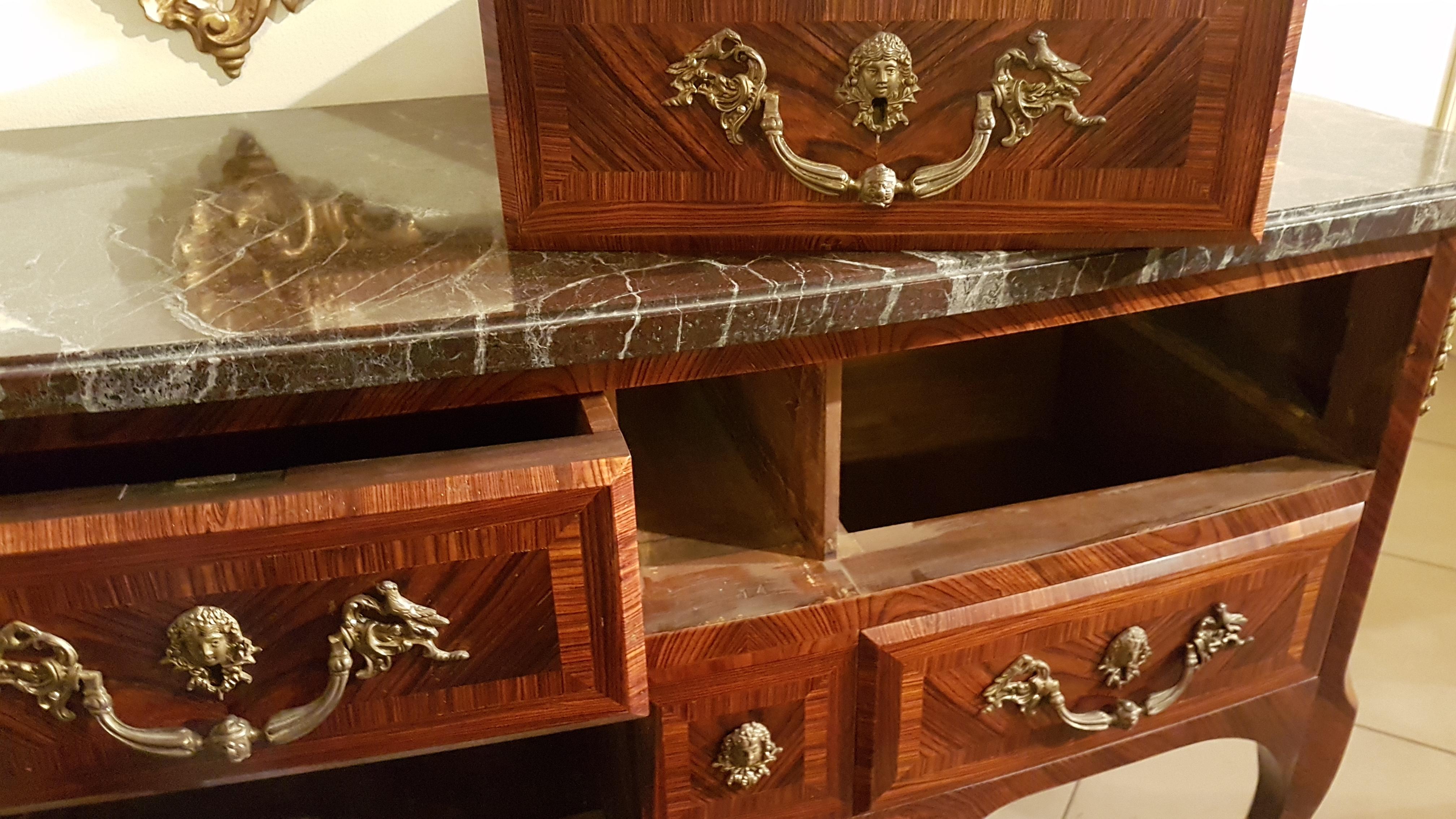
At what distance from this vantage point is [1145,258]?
0.54 meters

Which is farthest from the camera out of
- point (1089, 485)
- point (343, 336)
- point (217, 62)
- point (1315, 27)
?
point (1315, 27)

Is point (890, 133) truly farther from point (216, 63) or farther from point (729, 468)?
point (216, 63)

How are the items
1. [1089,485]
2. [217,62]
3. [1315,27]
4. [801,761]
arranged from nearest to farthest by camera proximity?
[801,761] < [217,62] < [1089,485] < [1315,27]

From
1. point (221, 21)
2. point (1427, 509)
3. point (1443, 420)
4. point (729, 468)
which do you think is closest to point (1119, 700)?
point (729, 468)

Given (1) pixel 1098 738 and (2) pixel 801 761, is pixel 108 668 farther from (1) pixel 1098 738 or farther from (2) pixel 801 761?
(1) pixel 1098 738

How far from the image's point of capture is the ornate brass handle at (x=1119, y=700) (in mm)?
664

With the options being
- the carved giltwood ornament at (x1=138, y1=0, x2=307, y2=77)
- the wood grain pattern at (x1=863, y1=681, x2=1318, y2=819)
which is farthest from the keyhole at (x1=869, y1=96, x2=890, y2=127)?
the carved giltwood ornament at (x1=138, y1=0, x2=307, y2=77)

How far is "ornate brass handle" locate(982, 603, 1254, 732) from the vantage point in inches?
26.1

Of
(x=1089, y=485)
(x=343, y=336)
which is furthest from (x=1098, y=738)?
(x=343, y=336)

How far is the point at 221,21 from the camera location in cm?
85

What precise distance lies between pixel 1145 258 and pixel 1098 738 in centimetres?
39

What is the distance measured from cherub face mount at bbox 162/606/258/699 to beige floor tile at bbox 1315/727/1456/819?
3.60 feet

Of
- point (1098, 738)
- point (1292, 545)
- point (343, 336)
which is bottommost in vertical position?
point (1098, 738)

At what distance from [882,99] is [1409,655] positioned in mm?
1209
